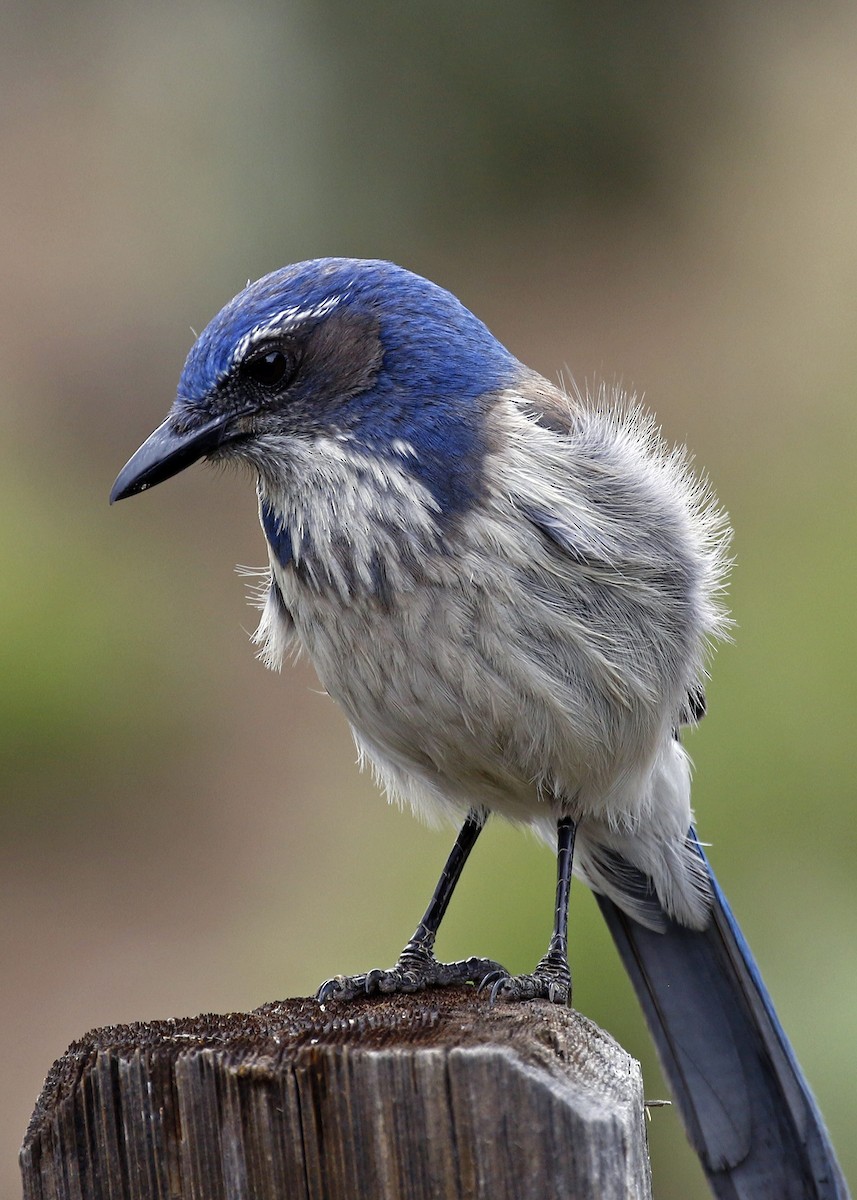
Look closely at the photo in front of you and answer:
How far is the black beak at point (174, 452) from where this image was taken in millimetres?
3135

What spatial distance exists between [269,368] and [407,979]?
1357mm

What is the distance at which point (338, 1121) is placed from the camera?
1.83 meters

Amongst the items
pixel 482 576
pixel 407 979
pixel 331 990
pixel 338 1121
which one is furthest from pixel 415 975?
pixel 338 1121

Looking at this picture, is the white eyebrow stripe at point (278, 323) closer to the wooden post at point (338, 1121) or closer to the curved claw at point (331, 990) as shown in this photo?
the curved claw at point (331, 990)

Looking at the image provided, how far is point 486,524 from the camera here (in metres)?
2.98

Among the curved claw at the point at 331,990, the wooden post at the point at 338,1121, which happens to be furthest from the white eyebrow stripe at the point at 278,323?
the wooden post at the point at 338,1121

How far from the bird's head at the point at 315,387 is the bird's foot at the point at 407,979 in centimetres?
103

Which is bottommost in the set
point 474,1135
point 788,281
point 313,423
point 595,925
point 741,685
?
point 474,1135

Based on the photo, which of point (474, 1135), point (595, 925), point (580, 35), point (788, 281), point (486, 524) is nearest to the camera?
point (474, 1135)

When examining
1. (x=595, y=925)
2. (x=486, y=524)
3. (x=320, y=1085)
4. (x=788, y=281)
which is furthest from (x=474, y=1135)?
(x=788, y=281)

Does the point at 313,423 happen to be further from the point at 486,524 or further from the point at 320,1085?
the point at 320,1085

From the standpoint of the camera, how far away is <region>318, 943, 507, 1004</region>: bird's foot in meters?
→ 2.79

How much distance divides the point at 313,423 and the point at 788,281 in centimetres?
754

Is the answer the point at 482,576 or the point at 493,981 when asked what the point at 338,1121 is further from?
the point at 482,576
